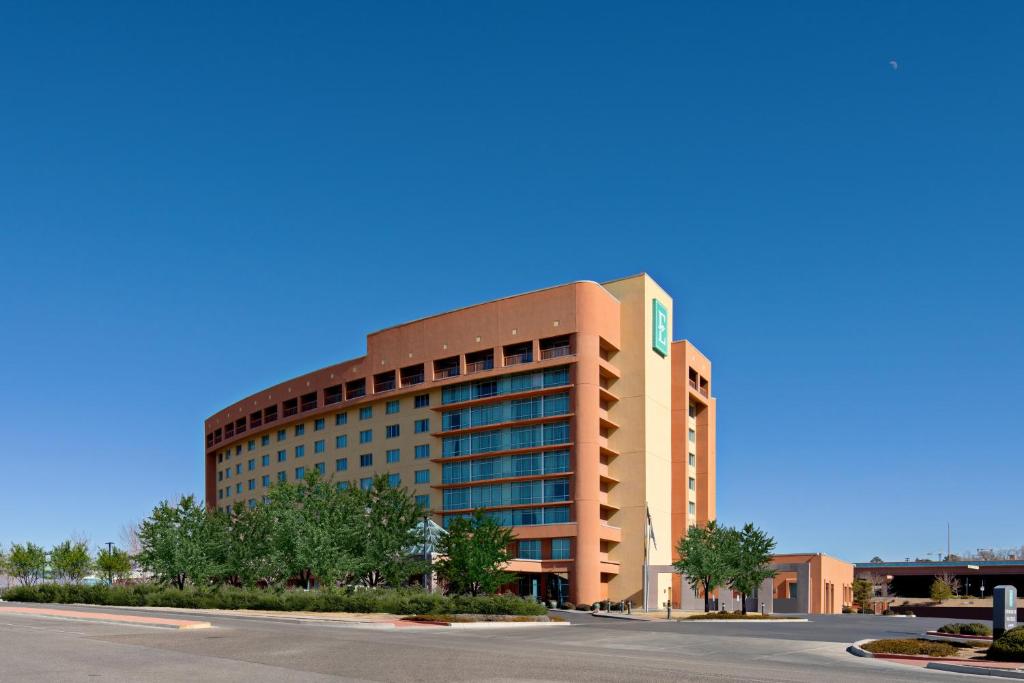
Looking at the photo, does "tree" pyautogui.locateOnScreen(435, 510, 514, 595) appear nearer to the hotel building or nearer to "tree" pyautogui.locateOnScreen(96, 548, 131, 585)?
the hotel building

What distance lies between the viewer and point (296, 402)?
11369cm

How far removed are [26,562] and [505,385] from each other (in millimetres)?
54057

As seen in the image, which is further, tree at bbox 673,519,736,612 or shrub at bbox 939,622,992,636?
tree at bbox 673,519,736,612

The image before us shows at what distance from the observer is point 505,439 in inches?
3494

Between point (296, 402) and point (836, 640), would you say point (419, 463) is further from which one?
point (836, 640)

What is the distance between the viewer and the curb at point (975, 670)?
76.1ft

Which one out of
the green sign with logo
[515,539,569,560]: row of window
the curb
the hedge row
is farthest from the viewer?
the green sign with logo

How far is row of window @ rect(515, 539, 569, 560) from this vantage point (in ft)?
272

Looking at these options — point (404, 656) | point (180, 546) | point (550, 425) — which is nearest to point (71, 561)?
point (180, 546)

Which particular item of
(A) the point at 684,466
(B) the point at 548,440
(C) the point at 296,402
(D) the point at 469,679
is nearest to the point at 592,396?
(B) the point at 548,440

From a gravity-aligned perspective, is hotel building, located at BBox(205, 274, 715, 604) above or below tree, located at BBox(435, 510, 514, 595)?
above

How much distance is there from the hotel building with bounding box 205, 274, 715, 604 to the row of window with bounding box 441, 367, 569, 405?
11 centimetres

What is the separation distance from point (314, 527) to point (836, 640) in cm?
3382

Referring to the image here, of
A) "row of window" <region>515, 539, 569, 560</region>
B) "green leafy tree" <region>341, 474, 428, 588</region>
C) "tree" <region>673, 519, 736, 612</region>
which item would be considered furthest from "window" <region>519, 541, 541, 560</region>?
"green leafy tree" <region>341, 474, 428, 588</region>
